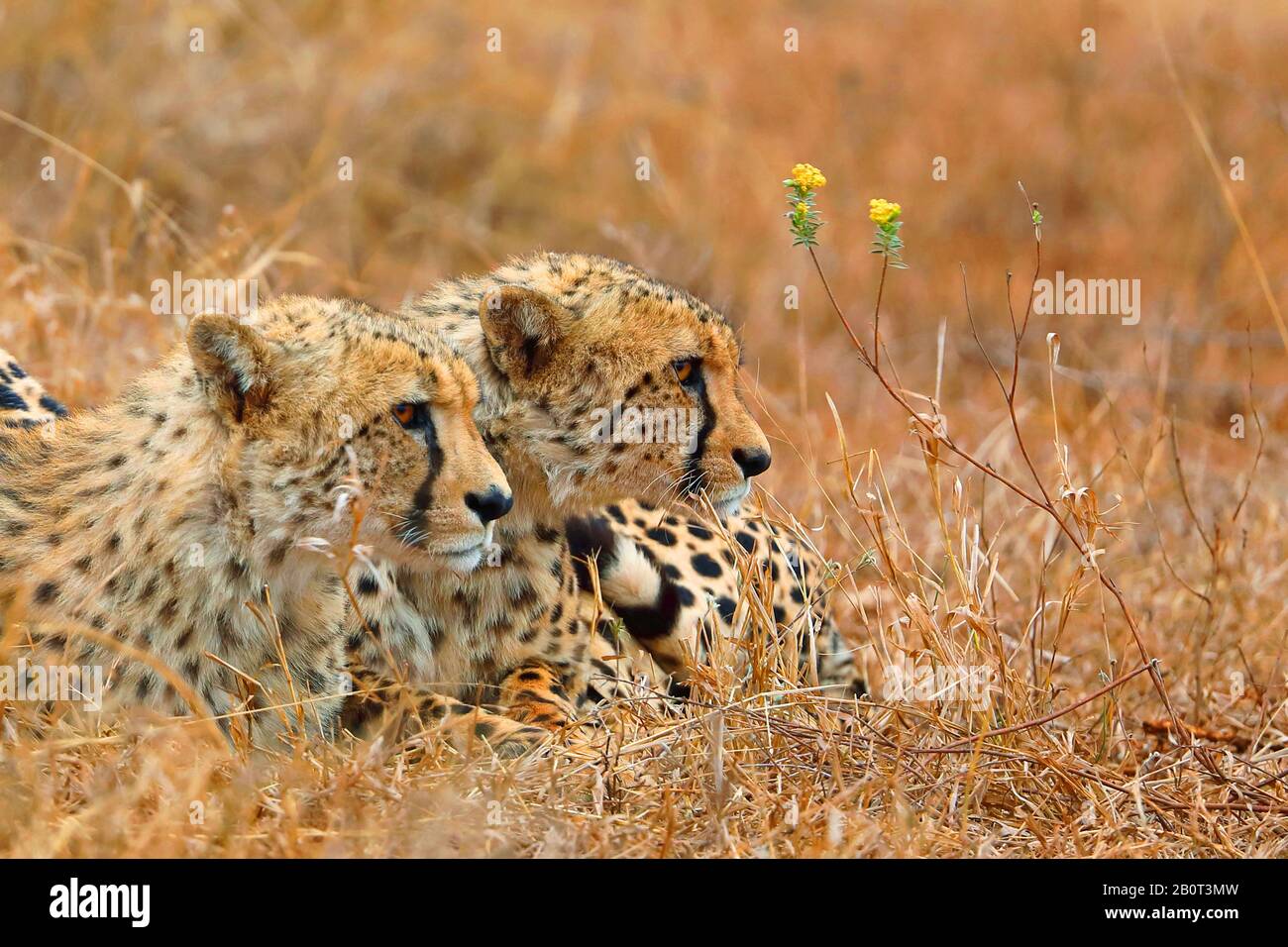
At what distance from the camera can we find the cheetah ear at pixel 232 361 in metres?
2.56

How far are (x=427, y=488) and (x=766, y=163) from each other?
19.5 feet

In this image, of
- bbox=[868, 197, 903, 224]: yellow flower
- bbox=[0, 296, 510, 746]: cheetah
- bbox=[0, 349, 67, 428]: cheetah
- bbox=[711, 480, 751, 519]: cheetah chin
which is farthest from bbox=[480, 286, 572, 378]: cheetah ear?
bbox=[0, 349, 67, 428]: cheetah

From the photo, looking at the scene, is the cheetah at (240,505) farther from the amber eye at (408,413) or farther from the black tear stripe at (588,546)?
the black tear stripe at (588,546)

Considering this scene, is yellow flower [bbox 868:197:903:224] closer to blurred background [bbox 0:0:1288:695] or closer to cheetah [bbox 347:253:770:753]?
cheetah [bbox 347:253:770:753]

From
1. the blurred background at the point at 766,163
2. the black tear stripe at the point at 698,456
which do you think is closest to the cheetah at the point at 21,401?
the blurred background at the point at 766,163

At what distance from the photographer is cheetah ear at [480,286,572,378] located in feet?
9.75

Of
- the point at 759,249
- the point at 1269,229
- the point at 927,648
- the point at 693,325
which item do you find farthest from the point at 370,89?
the point at 927,648

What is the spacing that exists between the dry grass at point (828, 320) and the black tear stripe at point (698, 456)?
0.11 metres

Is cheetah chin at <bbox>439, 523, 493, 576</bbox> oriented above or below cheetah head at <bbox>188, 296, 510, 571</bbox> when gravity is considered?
below

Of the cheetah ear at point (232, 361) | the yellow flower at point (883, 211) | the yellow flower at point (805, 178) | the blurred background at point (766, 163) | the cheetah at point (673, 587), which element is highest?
the blurred background at point (766, 163)

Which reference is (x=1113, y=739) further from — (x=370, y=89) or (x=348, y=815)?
(x=370, y=89)

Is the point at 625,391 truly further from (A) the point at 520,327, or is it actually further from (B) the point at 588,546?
(B) the point at 588,546

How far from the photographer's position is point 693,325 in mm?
3150

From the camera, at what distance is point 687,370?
315cm
